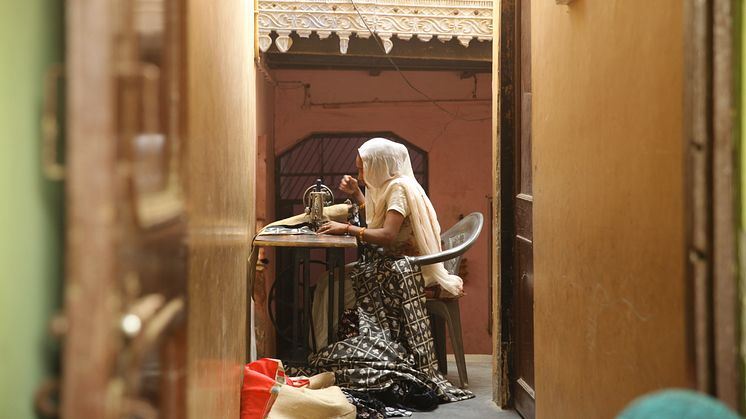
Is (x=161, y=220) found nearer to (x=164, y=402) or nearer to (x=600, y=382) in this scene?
(x=164, y=402)

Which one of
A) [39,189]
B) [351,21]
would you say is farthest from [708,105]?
[351,21]

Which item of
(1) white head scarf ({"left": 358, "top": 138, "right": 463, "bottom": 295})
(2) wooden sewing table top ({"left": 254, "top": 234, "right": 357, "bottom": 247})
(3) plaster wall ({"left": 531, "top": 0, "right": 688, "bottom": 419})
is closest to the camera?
(3) plaster wall ({"left": 531, "top": 0, "right": 688, "bottom": 419})

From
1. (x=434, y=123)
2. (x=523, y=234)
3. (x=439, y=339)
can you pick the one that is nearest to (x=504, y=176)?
(x=523, y=234)

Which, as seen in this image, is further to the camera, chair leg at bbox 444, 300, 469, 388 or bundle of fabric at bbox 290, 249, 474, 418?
chair leg at bbox 444, 300, 469, 388

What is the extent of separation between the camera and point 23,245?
1702 mm

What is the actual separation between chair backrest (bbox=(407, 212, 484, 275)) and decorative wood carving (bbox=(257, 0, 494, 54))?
142 centimetres

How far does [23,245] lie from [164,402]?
481mm

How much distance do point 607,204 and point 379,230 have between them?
309 cm

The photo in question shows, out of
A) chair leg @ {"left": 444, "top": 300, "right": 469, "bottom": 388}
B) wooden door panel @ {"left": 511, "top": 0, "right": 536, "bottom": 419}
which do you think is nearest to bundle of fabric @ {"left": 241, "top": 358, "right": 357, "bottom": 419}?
wooden door panel @ {"left": 511, "top": 0, "right": 536, "bottom": 419}

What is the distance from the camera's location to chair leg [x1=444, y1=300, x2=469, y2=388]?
18.5ft

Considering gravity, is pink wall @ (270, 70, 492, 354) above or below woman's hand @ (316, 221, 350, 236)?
above

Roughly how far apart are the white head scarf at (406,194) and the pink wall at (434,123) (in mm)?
4589

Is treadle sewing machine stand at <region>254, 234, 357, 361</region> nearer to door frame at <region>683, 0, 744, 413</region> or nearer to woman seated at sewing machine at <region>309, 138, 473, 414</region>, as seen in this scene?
woman seated at sewing machine at <region>309, 138, 473, 414</region>

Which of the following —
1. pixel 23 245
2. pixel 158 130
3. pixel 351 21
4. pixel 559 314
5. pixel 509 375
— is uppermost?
pixel 351 21
